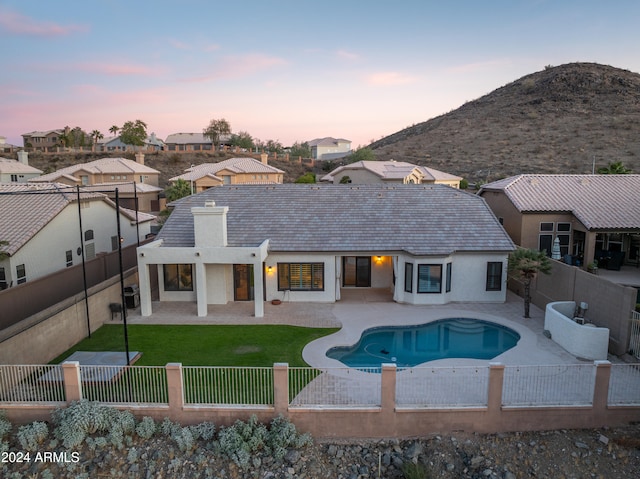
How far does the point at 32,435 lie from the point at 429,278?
16357mm

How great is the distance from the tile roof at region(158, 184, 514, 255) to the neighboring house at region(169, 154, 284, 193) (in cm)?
2765

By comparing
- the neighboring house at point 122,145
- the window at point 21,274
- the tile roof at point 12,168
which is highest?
the neighboring house at point 122,145

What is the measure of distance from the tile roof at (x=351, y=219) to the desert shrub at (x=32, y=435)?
36.9ft

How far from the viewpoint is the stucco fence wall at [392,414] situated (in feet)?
37.4

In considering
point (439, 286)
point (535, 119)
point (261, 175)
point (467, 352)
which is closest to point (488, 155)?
point (535, 119)

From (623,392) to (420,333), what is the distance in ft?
24.0

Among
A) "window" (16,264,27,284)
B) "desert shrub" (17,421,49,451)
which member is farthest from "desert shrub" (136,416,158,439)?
"window" (16,264,27,284)

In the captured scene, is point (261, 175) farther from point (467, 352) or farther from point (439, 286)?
point (467, 352)

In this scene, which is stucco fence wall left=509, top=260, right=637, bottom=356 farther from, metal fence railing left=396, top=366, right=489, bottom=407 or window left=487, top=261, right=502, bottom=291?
metal fence railing left=396, top=366, right=489, bottom=407

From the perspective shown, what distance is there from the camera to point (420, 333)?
1803 centimetres

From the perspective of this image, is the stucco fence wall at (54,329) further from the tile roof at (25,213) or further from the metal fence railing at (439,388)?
the metal fence railing at (439,388)

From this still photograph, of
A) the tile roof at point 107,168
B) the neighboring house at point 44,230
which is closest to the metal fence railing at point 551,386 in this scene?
the neighboring house at point 44,230

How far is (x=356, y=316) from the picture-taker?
1939cm

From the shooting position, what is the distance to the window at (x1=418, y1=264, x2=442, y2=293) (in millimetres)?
20891
